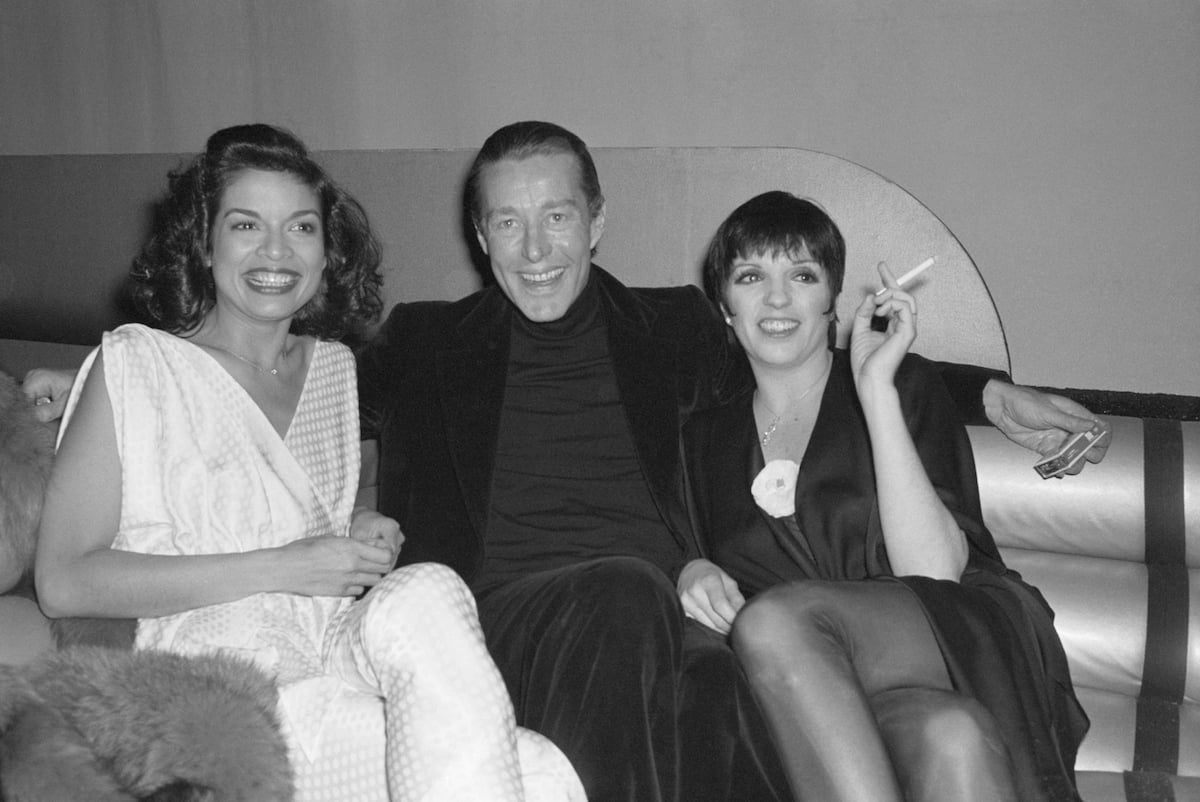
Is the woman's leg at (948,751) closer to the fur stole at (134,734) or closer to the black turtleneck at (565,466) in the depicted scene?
the black turtleneck at (565,466)

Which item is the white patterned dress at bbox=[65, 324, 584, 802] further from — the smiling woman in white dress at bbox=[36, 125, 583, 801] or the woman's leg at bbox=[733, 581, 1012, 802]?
the woman's leg at bbox=[733, 581, 1012, 802]

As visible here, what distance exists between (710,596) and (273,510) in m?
0.64

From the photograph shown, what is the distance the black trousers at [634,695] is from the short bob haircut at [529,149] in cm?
69

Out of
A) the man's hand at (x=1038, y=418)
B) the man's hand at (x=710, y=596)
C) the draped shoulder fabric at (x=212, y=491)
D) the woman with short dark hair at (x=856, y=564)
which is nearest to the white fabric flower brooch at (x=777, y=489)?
the woman with short dark hair at (x=856, y=564)

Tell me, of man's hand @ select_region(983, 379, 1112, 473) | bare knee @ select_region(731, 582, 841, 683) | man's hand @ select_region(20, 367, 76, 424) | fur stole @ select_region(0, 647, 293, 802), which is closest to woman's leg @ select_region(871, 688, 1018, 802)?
bare knee @ select_region(731, 582, 841, 683)

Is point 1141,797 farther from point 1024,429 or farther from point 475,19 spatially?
point 475,19

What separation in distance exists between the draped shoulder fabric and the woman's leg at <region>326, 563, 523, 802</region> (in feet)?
0.52

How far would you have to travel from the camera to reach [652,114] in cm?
249

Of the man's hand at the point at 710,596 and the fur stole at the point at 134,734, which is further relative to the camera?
the man's hand at the point at 710,596

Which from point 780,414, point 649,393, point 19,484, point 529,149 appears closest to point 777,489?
point 780,414

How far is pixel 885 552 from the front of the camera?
1617 millimetres

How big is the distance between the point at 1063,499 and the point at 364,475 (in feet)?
4.32

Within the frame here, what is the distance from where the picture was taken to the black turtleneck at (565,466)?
5.85 ft

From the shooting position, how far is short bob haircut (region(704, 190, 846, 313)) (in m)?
1.71
